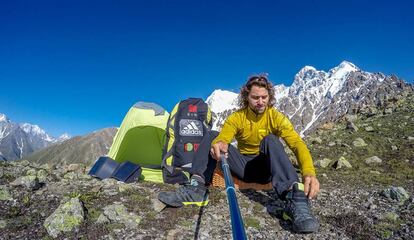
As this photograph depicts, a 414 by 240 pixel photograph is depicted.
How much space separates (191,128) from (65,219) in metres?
5.31

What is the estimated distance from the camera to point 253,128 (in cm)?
826

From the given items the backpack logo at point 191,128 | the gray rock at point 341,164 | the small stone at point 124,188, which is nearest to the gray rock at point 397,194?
the gray rock at point 341,164

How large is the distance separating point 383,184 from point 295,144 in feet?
15.5

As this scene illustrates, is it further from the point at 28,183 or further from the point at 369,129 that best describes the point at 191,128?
the point at 369,129

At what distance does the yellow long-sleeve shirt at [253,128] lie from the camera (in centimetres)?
777

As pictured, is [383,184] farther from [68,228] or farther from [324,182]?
[68,228]

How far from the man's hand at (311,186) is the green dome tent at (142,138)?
623cm

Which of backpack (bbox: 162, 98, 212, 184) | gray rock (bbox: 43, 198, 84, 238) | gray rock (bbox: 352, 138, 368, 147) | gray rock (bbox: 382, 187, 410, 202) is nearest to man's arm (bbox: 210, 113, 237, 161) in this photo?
backpack (bbox: 162, 98, 212, 184)

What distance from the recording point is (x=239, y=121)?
27.0 ft

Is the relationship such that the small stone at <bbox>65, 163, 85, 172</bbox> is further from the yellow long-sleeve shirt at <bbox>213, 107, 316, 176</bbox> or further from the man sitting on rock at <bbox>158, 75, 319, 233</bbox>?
the yellow long-sleeve shirt at <bbox>213, 107, 316, 176</bbox>

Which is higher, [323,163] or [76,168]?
[323,163]

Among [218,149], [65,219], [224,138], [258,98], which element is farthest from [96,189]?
[258,98]

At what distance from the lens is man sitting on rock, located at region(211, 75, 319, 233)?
6.59m

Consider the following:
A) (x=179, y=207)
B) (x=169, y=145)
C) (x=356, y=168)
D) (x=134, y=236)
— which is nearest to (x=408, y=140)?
(x=356, y=168)
